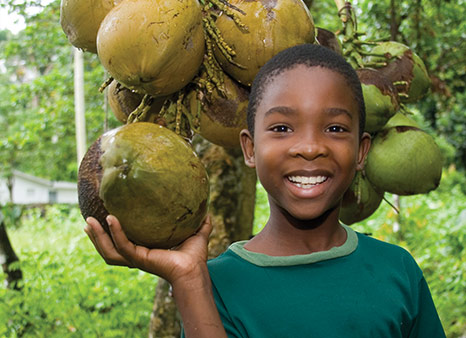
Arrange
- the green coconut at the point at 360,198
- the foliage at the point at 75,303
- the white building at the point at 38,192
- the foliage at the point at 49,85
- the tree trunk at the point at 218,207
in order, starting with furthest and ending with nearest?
the white building at the point at 38,192, the foliage at the point at 49,85, the foliage at the point at 75,303, the tree trunk at the point at 218,207, the green coconut at the point at 360,198

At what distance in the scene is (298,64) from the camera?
4.38ft

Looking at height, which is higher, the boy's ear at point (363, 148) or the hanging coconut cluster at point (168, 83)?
the hanging coconut cluster at point (168, 83)

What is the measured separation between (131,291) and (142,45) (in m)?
3.79

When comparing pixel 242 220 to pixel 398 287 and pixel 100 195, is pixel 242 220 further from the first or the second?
pixel 100 195

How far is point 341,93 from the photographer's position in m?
1.34

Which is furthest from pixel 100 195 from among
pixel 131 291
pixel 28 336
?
pixel 131 291

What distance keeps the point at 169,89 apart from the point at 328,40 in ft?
1.99

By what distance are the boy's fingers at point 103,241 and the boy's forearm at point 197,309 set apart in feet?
0.49

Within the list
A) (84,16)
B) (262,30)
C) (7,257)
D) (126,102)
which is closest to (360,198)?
(262,30)

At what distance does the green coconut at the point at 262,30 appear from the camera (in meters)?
1.32

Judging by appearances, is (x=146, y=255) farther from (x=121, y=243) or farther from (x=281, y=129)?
(x=281, y=129)

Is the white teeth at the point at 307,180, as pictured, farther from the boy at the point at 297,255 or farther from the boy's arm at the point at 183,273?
the boy's arm at the point at 183,273

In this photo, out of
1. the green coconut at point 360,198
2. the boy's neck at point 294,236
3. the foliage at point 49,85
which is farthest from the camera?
the foliage at point 49,85

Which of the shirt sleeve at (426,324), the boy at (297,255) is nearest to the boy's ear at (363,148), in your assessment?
the boy at (297,255)
